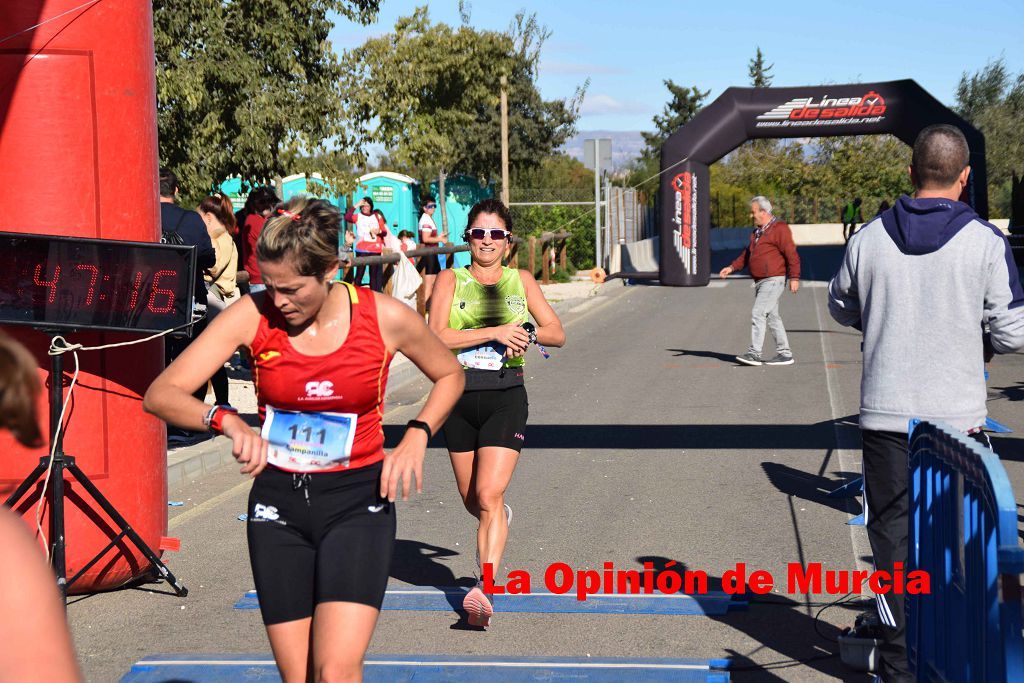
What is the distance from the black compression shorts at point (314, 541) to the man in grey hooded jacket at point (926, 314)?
1.91m

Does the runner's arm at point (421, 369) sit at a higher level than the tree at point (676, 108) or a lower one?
lower

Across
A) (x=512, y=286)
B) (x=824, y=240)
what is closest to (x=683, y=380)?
(x=512, y=286)

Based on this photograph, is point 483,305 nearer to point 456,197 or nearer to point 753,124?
point 753,124

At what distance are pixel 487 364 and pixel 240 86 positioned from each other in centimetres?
1016

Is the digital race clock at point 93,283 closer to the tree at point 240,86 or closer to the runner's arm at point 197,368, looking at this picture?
the runner's arm at point 197,368

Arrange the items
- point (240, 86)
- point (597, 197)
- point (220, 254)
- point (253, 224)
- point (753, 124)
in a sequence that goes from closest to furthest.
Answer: point (220, 254) < point (253, 224) < point (240, 86) < point (753, 124) < point (597, 197)

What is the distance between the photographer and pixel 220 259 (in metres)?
11.4

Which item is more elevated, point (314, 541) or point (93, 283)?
point (93, 283)

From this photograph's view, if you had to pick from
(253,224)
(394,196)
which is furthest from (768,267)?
(394,196)

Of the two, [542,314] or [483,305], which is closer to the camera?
[483,305]

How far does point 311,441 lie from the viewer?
3.76m

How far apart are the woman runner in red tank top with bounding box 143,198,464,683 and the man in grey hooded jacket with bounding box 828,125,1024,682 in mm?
1811

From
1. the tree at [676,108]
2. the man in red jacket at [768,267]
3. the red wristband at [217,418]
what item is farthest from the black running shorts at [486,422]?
the tree at [676,108]

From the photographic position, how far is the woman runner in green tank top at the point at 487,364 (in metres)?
5.86
